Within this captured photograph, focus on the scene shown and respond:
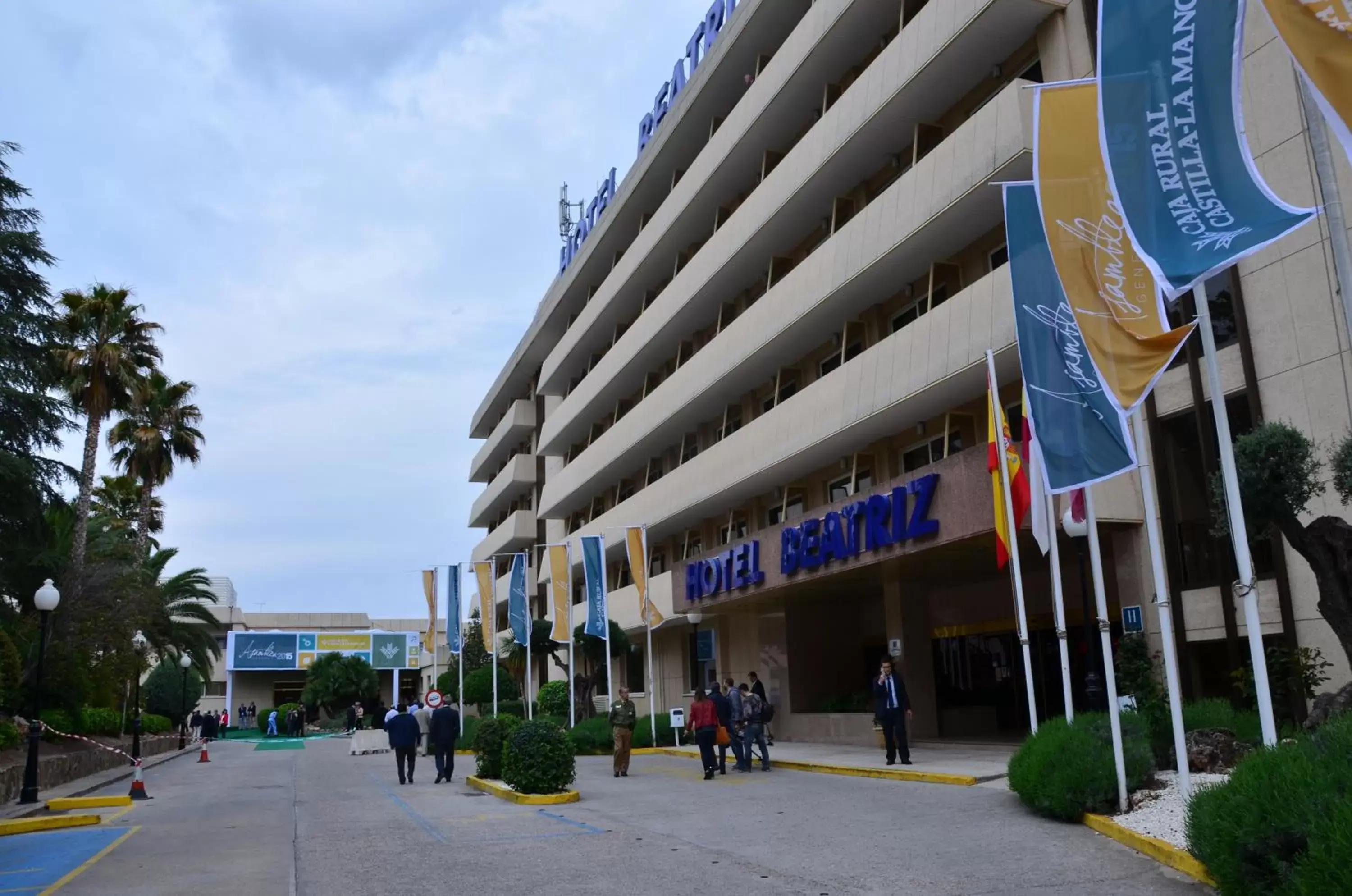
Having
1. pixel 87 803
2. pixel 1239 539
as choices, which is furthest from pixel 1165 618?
pixel 87 803

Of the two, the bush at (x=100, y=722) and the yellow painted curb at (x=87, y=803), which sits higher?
the bush at (x=100, y=722)

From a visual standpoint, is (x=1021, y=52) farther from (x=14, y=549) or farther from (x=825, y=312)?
(x=14, y=549)

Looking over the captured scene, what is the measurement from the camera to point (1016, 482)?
58.7ft

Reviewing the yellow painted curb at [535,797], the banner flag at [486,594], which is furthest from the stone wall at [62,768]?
the banner flag at [486,594]

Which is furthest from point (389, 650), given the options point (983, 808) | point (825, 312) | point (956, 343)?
point (983, 808)

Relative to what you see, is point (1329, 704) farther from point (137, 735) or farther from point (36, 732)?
point (137, 735)

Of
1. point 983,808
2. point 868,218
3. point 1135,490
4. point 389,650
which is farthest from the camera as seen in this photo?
point 389,650

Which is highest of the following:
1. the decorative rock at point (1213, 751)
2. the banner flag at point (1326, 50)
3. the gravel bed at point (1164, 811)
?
the banner flag at point (1326, 50)

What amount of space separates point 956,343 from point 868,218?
5045mm

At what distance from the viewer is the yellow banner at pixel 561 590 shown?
3350 centimetres

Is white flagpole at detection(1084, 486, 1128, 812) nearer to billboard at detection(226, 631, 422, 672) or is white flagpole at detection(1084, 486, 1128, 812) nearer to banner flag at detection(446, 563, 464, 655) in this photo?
banner flag at detection(446, 563, 464, 655)

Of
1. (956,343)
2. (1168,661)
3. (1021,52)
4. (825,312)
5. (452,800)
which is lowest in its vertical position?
(452,800)

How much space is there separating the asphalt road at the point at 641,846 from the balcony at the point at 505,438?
41580 mm

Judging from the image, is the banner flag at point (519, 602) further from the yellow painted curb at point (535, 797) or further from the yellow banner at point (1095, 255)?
the yellow banner at point (1095, 255)
